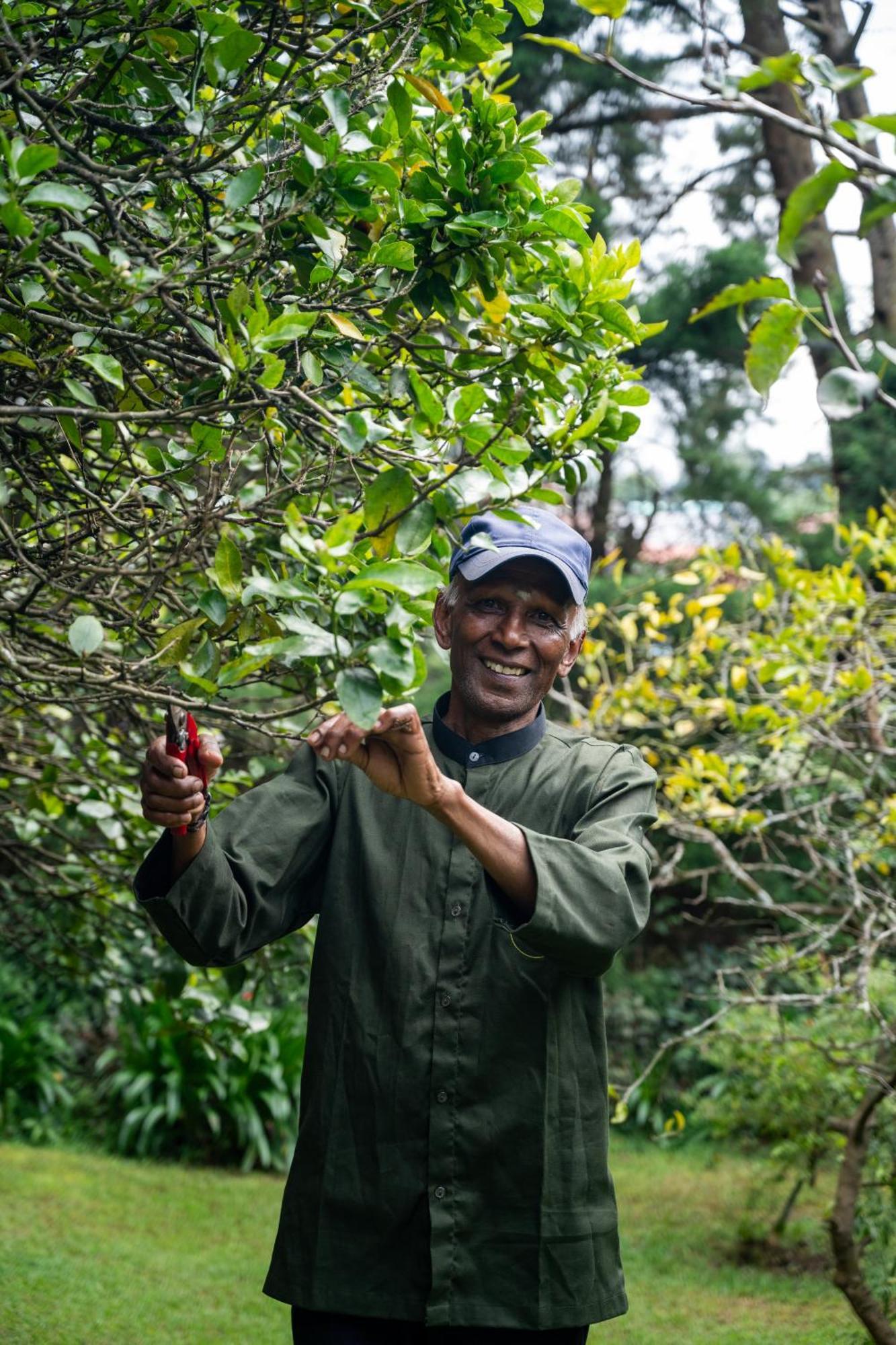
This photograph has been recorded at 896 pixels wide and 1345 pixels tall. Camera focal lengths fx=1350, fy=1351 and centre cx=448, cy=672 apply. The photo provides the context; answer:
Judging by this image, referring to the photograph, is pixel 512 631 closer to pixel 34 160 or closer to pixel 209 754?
pixel 209 754

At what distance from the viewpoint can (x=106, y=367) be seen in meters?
2.02

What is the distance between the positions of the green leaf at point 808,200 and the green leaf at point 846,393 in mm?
A: 113

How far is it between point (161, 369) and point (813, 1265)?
5642mm

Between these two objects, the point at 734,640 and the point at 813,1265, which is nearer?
the point at 734,640

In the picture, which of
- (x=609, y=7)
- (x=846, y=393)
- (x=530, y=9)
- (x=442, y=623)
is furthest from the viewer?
(x=442, y=623)

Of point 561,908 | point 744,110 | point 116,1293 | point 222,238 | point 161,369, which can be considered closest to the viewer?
point 744,110

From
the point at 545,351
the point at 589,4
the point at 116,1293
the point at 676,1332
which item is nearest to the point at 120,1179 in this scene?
the point at 116,1293

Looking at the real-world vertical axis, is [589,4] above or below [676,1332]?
Result: above

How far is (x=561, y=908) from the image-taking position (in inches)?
78.0

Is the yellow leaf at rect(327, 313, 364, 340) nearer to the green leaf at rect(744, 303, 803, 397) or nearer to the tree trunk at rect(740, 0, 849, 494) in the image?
the green leaf at rect(744, 303, 803, 397)

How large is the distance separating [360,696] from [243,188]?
883 millimetres

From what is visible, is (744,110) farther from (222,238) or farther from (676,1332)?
(676,1332)

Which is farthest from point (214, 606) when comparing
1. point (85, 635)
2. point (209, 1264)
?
point (209, 1264)

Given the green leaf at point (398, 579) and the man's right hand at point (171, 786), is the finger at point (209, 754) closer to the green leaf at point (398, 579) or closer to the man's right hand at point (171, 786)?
the man's right hand at point (171, 786)
